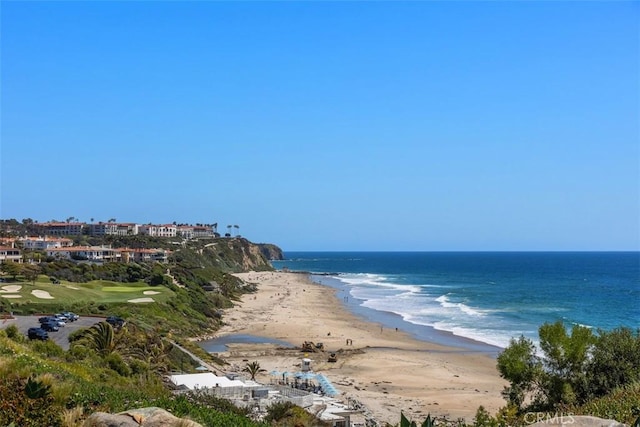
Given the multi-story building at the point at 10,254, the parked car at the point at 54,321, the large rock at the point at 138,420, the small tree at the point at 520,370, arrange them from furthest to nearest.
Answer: the multi-story building at the point at 10,254 < the parked car at the point at 54,321 < the small tree at the point at 520,370 < the large rock at the point at 138,420

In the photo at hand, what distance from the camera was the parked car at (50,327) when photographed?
93.5ft

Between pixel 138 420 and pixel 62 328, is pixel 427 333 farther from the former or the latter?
pixel 138 420

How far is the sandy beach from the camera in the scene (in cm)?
2795

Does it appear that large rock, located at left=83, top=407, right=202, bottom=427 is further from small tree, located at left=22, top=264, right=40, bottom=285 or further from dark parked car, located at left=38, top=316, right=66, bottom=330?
small tree, located at left=22, top=264, right=40, bottom=285

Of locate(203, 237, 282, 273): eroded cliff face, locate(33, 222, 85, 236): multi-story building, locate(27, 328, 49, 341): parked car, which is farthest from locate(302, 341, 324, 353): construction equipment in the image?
locate(33, 222, 85, 236): multi-story building

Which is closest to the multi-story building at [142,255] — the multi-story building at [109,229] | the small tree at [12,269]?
the small tree at [12,269]

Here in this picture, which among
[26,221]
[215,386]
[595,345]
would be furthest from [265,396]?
[26,221]

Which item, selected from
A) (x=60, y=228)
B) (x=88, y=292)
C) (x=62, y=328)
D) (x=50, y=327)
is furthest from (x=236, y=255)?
(x=50, y=327)

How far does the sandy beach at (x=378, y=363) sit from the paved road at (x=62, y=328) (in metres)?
8.83

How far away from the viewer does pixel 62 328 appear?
29.8m

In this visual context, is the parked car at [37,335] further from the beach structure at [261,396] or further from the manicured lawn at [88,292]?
the manicured lawn at [88,292]

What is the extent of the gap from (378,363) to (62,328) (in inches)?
760

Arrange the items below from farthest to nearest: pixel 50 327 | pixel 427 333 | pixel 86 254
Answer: pixel 86 254
pixel 427 333
pixel 50 327

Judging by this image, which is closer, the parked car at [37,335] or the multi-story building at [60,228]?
the parked car at [37,335]
